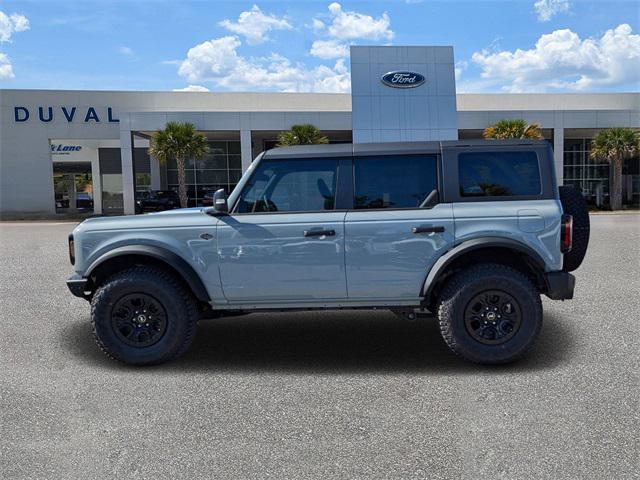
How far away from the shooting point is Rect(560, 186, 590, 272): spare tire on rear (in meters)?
4.99

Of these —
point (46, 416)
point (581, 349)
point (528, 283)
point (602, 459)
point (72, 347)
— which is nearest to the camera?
point (602, 459)

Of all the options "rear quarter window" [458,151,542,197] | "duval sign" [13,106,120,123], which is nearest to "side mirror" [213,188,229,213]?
"rear quarter window" [458,151,542,197]

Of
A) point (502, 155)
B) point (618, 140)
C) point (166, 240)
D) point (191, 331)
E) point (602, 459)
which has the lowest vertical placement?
point (602, 459)

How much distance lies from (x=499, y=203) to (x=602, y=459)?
2.26 m

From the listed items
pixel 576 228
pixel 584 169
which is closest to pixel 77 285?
pixel 576 228

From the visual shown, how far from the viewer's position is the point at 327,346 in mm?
5250

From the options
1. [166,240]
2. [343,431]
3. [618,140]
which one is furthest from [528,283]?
[618,140]

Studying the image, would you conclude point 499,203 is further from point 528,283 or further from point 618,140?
point 618,140

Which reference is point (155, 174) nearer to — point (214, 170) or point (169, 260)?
point (214, 170)

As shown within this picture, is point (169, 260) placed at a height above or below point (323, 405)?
above

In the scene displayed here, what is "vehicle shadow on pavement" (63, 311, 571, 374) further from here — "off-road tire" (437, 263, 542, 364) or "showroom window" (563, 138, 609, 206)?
"showroom window" (563, 138, 609, 206)

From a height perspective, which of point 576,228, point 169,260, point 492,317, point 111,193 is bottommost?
point 492,317

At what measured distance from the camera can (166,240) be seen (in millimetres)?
4766

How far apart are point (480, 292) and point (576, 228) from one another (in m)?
1.27
